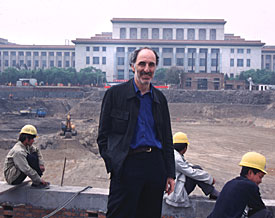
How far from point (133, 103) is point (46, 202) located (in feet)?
8.79

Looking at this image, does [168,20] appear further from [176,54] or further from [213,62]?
[213,62]

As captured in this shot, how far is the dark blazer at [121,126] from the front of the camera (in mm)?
2891

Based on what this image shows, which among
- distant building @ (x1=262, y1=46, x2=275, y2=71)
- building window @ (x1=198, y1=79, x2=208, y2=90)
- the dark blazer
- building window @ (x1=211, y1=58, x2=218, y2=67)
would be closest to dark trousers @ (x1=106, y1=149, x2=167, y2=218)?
the dark blazer

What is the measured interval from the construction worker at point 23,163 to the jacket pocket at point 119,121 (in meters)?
2.35

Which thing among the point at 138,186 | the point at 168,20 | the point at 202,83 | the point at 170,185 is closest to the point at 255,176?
the point at 170,185

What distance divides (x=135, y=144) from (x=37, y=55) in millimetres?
84818

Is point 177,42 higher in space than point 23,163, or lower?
higher

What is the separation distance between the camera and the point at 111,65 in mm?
76250

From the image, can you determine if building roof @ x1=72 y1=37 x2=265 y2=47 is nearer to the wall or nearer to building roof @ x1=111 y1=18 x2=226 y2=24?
building roof @ x1=111 y1=18 x2=226 y2=24

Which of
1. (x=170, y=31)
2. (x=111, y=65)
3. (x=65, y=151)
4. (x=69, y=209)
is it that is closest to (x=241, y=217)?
(x=69, y=209)

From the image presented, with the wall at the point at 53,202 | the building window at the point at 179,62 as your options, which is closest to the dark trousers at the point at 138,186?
the wall at the point at 53,202

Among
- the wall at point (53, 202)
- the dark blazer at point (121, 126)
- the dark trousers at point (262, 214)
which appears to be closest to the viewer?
the dark blazer at point (121, 126)

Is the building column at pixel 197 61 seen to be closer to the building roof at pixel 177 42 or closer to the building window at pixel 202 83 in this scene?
the building roof at pixel 177 42

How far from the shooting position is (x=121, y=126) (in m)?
2.94
